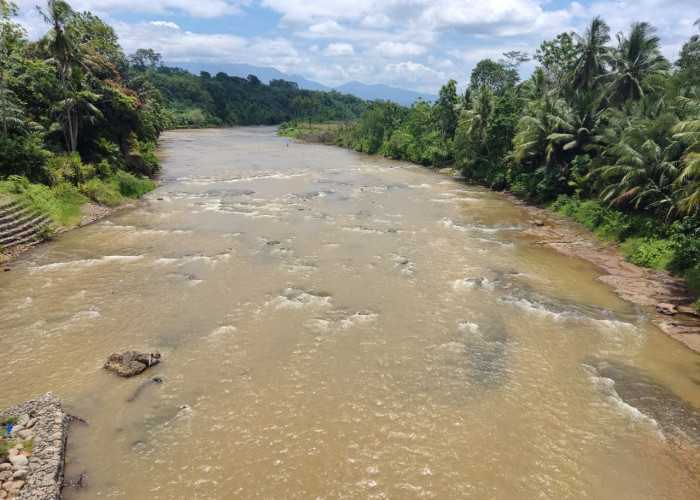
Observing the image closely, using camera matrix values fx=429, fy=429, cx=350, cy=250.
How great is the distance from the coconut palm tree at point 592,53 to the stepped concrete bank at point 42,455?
36.2 metres

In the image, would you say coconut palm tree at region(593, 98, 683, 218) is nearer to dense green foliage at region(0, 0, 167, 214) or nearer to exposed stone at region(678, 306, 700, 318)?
exposed stone at region(678, 306, 700, 318)

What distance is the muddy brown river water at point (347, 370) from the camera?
851 cm

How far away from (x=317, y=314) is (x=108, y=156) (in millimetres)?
24142

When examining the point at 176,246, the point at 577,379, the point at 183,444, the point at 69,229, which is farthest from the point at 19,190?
the point at 577,379

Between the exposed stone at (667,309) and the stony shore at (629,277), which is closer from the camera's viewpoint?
the stony shore at (629,277)

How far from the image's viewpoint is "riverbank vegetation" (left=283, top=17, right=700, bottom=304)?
62.6 feet

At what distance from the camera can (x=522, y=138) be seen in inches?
1238

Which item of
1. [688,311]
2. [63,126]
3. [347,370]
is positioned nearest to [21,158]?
[63,126]

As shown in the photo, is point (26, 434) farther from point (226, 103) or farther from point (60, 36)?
point (226, 103)

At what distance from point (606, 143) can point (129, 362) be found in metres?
28.8

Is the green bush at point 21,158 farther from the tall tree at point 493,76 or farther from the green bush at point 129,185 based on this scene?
the tall tree at point 493,76

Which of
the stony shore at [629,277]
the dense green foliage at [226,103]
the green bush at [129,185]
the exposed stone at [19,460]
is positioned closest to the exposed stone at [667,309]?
the stony shore at [629,277]

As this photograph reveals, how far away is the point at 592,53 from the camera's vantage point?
107 feet

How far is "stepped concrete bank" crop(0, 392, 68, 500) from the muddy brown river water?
442mm
